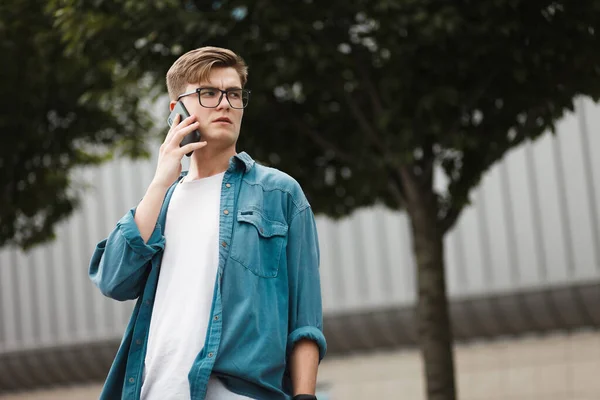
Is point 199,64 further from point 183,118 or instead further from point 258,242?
point 258,242

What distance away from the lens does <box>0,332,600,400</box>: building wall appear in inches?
607

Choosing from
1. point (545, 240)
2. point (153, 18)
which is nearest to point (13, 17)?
point (153, 18)

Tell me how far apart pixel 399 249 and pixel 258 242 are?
14499 mm

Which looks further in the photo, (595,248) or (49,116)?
(595,248)

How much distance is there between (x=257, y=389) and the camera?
2496mm

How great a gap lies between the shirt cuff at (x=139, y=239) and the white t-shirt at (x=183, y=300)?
0.13 feet

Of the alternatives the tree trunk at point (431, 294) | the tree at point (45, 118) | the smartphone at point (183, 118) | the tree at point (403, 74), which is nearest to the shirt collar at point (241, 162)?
the smartphone at point (183, 118)

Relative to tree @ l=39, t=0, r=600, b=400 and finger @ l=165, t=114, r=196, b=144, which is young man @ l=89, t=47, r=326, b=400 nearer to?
finger @ l=165, t=114, r=196, b=144

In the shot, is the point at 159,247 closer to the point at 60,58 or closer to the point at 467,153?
the point at 467,153

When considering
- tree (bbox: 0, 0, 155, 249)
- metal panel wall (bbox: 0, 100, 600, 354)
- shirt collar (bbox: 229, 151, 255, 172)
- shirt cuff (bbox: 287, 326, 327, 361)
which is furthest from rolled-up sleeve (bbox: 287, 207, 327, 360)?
metal panel wall (bbox: 0, 100, 600, 354)

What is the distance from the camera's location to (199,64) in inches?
106

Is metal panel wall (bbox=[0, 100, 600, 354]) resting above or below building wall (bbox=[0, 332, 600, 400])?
above

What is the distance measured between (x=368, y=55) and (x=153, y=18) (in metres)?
1.74

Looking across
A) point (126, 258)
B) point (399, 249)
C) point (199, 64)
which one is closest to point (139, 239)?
point (126, 258)
